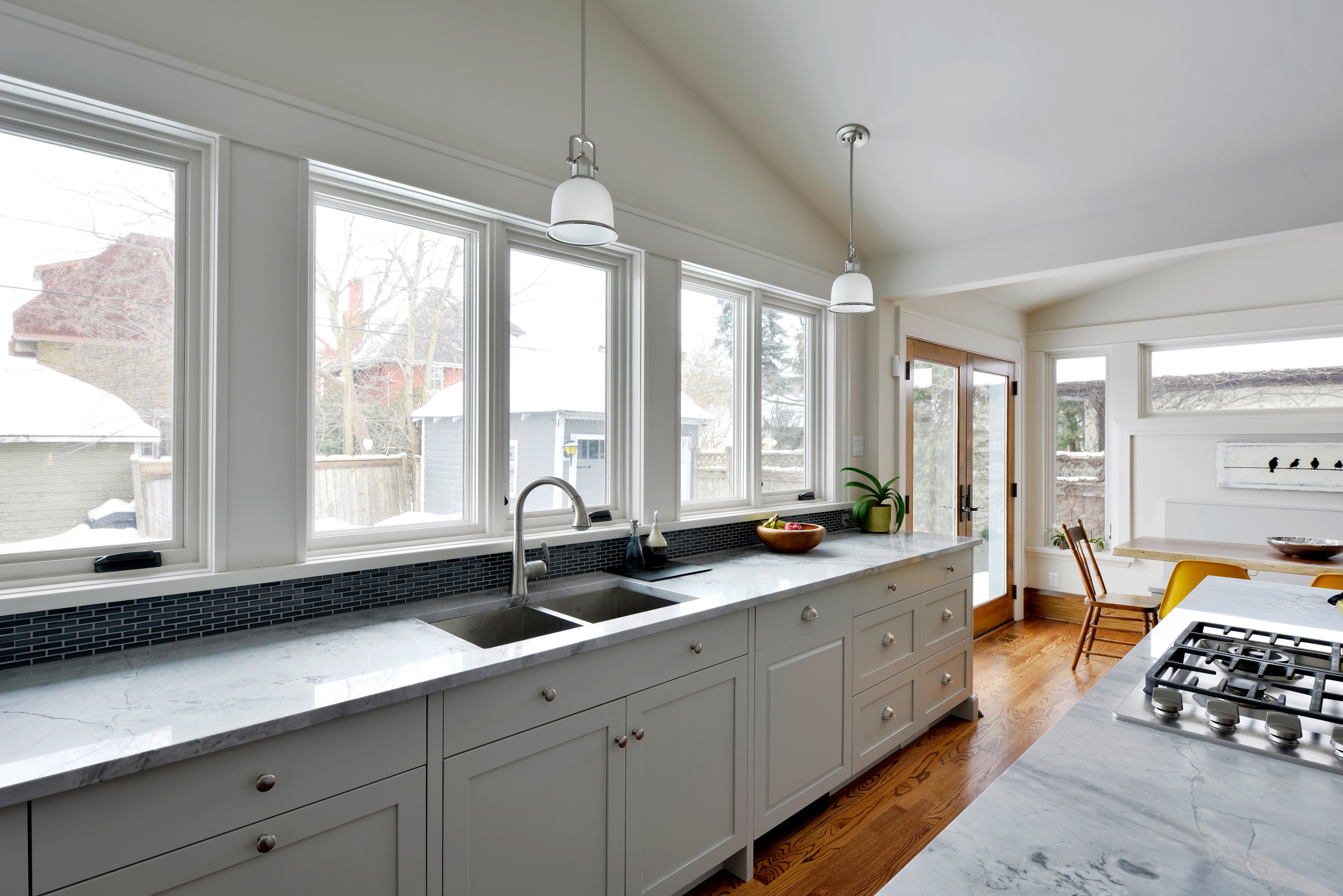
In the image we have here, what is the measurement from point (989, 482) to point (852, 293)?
286 cm

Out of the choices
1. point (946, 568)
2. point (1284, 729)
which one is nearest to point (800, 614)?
point (946, 568)

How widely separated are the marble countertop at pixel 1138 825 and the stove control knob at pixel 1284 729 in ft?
0.14

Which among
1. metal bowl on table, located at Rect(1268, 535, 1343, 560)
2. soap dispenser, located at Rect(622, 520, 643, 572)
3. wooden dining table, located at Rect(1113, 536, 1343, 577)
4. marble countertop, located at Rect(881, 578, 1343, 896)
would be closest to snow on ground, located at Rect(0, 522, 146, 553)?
soap dispenser, located at Rect(622, 520, 643, 572)

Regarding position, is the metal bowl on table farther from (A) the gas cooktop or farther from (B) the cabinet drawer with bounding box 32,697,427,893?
(B) the cabinet drawer with bounding box 32,697,427,893

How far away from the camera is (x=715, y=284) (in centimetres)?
308

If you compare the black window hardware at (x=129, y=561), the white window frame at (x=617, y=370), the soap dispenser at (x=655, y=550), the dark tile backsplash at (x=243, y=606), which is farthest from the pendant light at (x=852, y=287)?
the black window hardware at (x=129, y=561)

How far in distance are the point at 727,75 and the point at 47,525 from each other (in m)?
2.59

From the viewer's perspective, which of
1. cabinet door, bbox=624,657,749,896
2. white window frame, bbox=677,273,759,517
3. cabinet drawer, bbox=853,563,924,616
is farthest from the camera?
white window frame, bbox=677,273,759,517

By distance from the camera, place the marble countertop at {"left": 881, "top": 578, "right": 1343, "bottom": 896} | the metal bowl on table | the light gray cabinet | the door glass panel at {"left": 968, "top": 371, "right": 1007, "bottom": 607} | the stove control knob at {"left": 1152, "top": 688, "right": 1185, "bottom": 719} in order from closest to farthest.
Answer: the marble countertop at {"left": 881, "top": 578, "right": 1343, "bottom": 896} → the light gray cabinet → the stove control knob at {"left": 1152, "top": 688, "right": 1185, "bottom": 719} → the metal bowl on table → the door glass panel at {"left": 968, "top": 371, "right": 1007, "bottom": 607}

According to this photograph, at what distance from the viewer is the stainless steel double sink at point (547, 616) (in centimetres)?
192

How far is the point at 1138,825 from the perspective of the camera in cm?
77

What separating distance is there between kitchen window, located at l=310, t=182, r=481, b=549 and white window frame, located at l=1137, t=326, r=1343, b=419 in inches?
185

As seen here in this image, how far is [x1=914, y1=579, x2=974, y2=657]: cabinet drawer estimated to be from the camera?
2928 mm

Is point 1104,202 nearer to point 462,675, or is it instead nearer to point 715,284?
point 715,284
